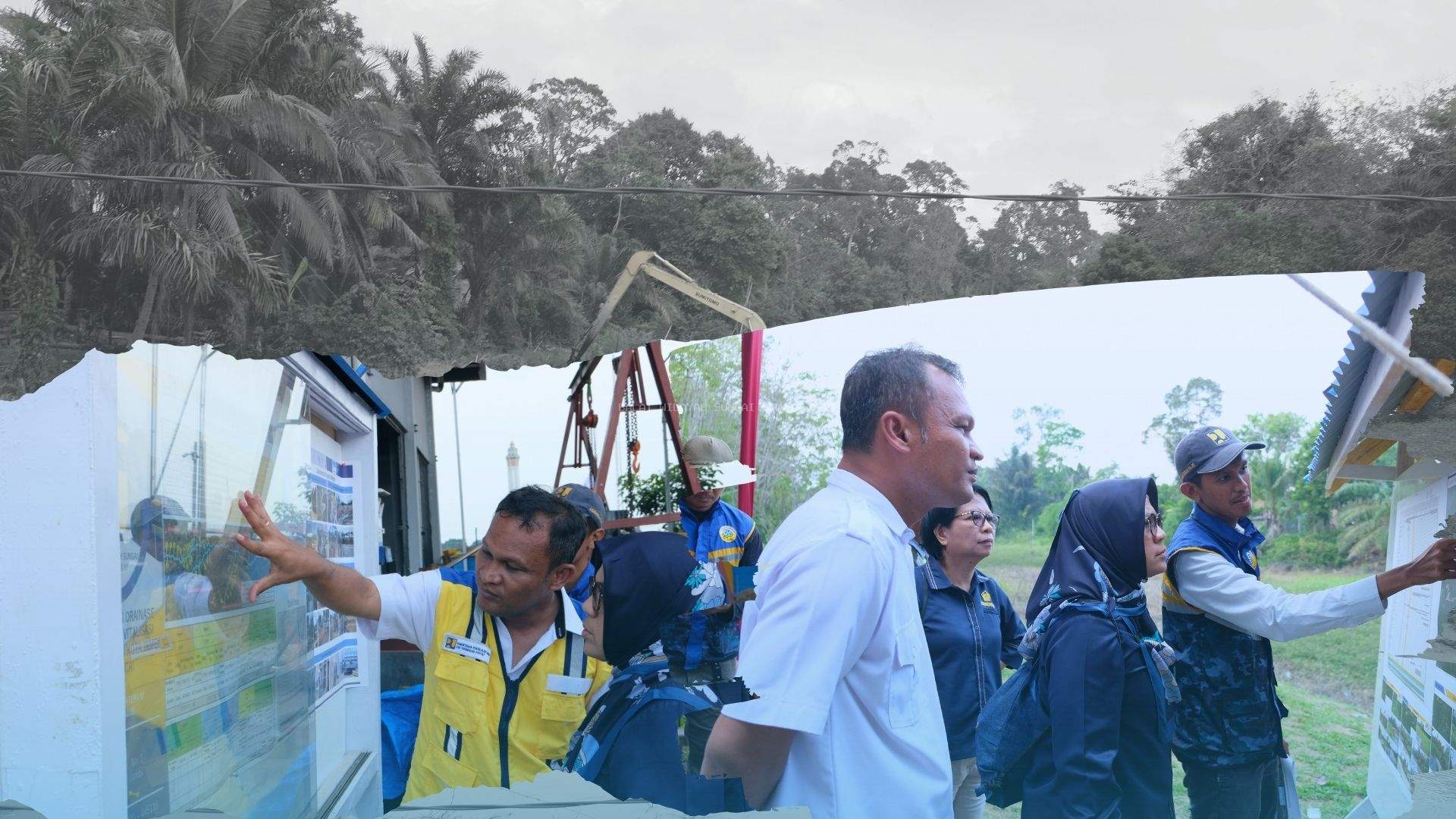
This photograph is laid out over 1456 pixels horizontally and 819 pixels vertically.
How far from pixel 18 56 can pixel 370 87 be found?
0.77 m

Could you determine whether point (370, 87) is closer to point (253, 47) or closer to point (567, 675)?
point (253, 47)

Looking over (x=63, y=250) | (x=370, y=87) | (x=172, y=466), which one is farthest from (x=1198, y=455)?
(x=63, y=250)

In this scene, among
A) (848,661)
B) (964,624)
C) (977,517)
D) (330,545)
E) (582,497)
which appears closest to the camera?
(848,661)

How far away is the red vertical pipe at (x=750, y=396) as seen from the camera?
3.32m

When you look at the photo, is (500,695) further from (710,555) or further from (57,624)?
(710,555)

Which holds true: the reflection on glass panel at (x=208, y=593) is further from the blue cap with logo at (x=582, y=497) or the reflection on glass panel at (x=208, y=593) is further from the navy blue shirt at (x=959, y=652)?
the navy blue shirt at (x=959, y=652)

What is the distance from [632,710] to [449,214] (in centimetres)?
136

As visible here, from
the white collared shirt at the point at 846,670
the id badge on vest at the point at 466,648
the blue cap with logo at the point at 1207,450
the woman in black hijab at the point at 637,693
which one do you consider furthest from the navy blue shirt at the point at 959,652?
the white collared shirt at the point at 846,670

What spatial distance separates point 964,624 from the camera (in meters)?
3.15

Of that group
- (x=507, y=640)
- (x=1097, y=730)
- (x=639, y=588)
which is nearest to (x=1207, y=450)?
(x=1097, y=730)

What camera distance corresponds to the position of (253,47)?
2760 mm

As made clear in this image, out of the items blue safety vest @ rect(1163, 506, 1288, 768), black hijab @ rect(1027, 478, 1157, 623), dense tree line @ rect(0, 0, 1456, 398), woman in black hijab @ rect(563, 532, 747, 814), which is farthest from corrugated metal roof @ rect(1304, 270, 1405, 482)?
woman in black hijab @ rect(563, 532, 747, 814)

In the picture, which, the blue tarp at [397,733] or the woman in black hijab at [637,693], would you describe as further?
the blue tarp at [397,733]

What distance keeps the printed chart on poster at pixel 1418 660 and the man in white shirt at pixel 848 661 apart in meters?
1.77
